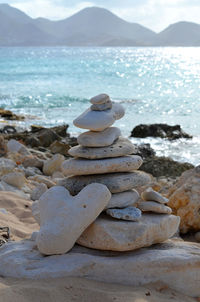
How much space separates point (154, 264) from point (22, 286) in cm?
98

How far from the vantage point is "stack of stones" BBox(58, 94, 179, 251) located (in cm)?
354

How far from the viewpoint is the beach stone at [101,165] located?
12.3 ft

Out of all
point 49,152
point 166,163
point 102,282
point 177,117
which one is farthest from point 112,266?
point 177,117

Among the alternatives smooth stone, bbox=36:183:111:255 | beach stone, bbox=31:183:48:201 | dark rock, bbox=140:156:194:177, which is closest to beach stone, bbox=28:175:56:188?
beach stone, bbox=31:183:48:201

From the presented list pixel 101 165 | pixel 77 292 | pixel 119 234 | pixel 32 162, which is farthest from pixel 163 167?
pixel 77 292

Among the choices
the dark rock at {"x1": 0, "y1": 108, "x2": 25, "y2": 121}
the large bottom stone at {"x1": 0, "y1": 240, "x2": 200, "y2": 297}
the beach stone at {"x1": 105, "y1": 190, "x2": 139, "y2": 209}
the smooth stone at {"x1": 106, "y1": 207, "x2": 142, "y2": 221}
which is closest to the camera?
the large bottom stone at {"x1": 0, "y1": 240, "x2": 200, "y2": 297}

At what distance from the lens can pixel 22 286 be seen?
121 inches

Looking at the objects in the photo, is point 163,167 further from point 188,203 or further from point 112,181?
point 112,181

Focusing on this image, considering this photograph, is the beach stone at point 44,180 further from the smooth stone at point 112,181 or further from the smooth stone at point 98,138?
the smooth stone at point 98,138

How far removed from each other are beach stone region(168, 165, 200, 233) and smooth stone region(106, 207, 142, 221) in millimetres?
1693

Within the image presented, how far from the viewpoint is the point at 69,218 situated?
350 cm

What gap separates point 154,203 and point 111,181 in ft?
1.42

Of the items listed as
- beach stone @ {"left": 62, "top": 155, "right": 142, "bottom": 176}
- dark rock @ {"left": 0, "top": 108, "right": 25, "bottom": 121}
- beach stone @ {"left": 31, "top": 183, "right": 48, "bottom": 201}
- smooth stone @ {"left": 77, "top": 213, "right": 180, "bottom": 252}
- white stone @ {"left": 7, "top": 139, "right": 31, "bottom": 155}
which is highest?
beach stone @ {"left": 62, "top": 155, "right": 142, "bottom": 176}

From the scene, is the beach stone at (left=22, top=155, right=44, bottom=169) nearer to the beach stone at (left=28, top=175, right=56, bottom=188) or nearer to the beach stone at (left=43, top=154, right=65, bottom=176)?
the beach stone at (left=43, top=154, right=65, bottom=176)
